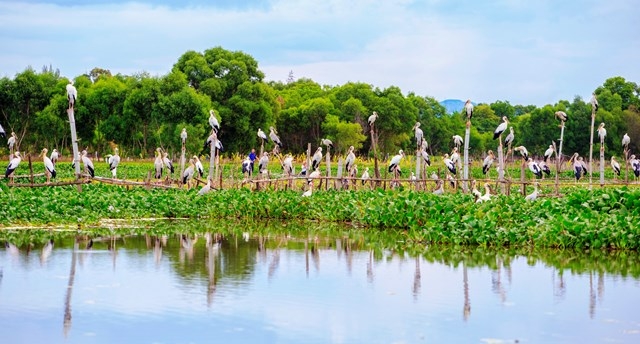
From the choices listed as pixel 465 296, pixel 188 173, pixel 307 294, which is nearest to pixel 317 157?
pixel 188 173

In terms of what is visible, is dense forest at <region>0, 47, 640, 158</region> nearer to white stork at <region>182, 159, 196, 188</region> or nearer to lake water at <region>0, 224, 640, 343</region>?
white stork at <region>182, 159, 196, 188</region>

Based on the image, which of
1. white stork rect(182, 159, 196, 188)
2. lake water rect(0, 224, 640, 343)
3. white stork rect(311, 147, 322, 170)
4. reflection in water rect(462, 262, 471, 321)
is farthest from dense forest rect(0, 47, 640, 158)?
reflection in water rect(462, 262, 471, 321)

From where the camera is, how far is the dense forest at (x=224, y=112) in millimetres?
50938

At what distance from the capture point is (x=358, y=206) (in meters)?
23.0

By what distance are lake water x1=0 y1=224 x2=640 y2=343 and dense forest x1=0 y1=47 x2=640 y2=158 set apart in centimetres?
3160

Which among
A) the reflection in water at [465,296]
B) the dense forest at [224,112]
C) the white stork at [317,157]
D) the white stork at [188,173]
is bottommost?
the reflection in water at [465,296]

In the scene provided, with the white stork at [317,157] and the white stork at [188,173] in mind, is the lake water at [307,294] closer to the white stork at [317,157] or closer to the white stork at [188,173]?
the white stork at [188,173]

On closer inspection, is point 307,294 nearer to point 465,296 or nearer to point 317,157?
point 465,296

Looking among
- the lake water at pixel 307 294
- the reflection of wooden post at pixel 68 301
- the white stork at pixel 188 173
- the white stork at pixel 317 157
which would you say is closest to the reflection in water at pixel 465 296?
the lake water at pixel 307 294

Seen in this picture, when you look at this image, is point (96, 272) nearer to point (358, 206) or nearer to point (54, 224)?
point (54, 224)

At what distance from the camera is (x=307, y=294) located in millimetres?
13508

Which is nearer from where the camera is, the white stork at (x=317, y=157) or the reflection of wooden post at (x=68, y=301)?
the reflection of wooden post at (x=68, y=301)

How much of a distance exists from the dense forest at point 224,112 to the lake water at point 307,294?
104 feet

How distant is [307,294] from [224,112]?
41.1 meters
